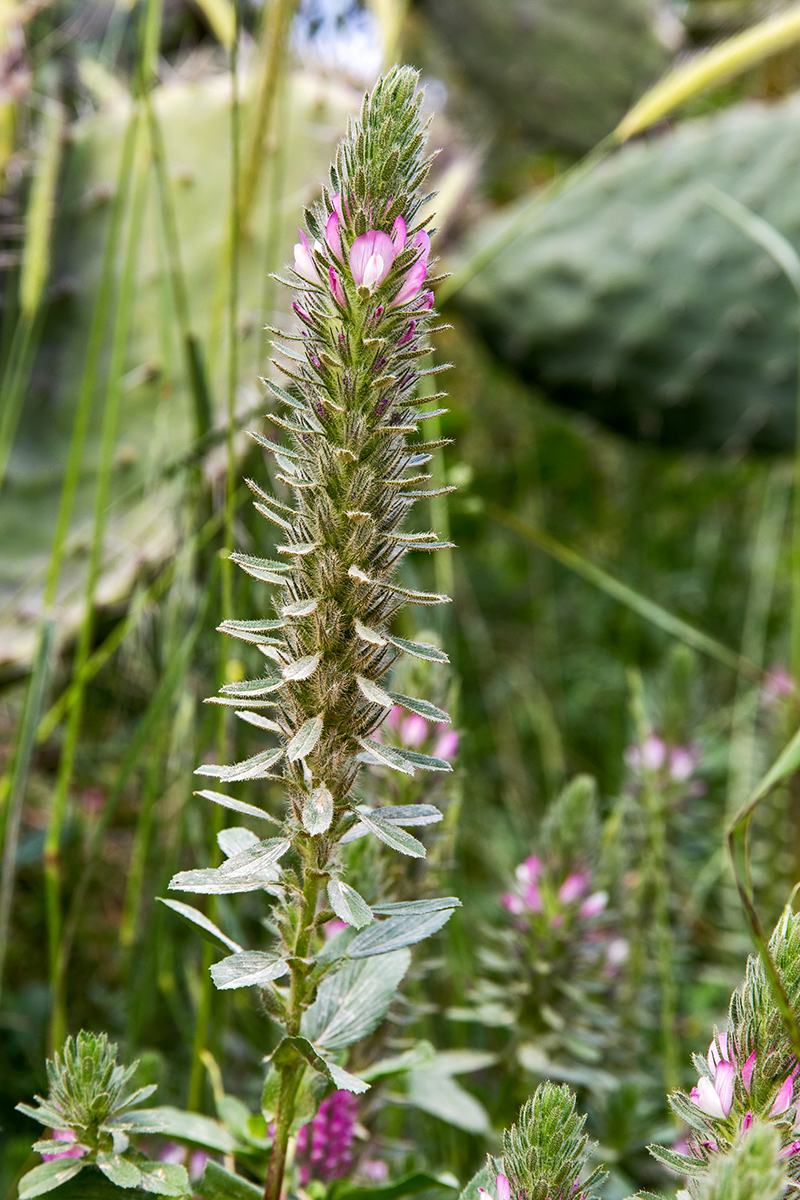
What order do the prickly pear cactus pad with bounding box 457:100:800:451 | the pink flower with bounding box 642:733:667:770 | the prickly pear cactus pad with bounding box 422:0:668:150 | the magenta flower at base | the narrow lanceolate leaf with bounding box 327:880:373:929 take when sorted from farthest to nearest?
the prickly pear cactus pad with bounding box 422:0:668:150, the prickly pear cactus pad with bounding box 457:100:800:451, the pink flower with bounding box 642:733:667:770, the magenta flower at base, the narrow lanceolate leaf with bounding box 327:880:373:929

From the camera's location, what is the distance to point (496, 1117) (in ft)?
2.28

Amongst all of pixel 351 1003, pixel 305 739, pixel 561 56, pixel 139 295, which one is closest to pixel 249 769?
pixel 305 739

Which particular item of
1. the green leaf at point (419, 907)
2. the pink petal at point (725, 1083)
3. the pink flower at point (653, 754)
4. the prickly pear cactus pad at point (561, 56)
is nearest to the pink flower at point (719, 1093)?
the pink petal at point (725, 1083)

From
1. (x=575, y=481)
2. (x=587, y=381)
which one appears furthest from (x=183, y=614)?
(x=575, y=481)

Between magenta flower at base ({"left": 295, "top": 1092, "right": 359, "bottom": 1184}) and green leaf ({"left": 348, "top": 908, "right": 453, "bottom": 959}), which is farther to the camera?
magenta flower at base ({"left": 295, "top": 1092, "right": 359, "bottom": 1184})

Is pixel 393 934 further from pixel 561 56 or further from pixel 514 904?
pixel 561 56

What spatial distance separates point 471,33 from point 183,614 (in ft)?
5.30

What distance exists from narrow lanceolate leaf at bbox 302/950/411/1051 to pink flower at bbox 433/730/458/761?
0.20 meters

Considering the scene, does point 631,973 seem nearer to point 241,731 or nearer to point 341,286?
point 241,731

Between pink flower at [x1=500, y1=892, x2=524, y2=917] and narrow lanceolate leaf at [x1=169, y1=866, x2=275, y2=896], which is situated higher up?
narrow lanceolate leaf at [x1=169, y1=866, x2=275, y2=896]

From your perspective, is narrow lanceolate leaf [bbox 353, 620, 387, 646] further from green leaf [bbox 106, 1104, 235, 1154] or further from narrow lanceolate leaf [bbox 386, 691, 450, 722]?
green leaf [bbox 106, 1104, 235, 1154]

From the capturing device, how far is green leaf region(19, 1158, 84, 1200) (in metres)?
0.36

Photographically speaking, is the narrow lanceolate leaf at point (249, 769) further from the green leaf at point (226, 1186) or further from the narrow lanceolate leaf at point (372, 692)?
the green leaf at point (226, 1186)

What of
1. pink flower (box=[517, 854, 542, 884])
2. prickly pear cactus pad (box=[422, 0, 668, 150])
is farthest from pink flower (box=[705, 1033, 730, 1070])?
prickly pear cactus pad (box=[422, 0, 668, 150])
